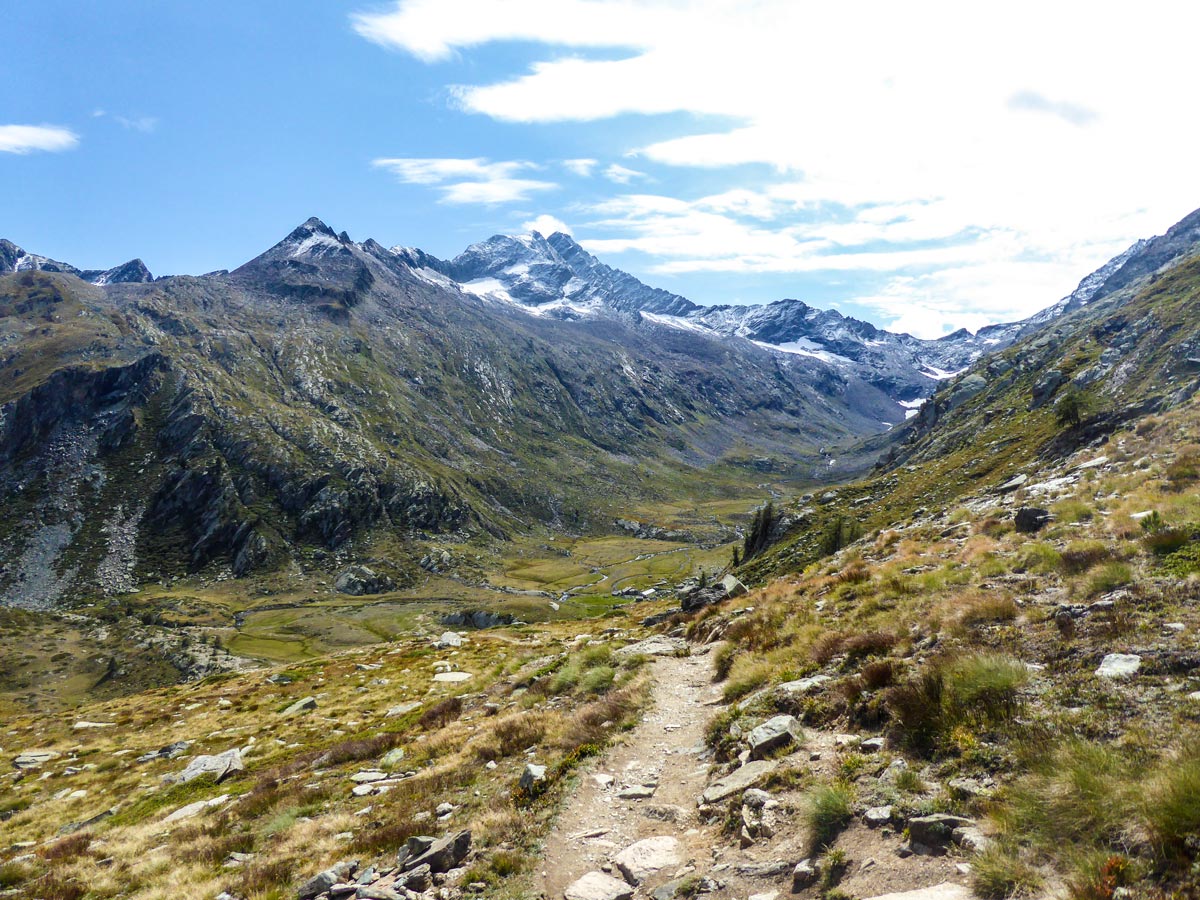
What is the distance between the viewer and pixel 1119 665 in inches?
374

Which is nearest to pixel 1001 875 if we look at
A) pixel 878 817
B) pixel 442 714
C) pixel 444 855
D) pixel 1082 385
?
pixel 878 817

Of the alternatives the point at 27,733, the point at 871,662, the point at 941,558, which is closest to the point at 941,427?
the point at 941,558

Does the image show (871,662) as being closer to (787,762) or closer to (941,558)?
(787,762)

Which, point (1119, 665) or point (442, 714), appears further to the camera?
point (442, 714)

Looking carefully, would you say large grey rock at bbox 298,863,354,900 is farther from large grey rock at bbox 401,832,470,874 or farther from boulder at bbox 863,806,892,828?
boulder at bbox 863,806,892,828

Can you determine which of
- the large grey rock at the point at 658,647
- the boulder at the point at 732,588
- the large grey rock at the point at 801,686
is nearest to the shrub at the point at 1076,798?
the large grey rock at the point at 801,686

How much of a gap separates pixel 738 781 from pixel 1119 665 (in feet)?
22.5

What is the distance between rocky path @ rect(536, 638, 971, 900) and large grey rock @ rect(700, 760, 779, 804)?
64mm

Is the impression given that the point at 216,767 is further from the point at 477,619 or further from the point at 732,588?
the point at 477,619

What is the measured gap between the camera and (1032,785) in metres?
7.66

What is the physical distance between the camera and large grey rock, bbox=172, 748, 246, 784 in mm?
24078

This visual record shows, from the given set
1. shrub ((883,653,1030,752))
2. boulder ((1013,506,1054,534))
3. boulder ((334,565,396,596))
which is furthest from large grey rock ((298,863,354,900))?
boulder ((334,565,396,596))

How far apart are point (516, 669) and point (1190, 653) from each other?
26.5 metres

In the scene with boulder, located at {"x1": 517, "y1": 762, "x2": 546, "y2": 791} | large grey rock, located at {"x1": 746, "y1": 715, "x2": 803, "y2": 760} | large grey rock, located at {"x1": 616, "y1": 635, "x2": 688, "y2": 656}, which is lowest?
large grey rock, located at {"x1": 616, "y1": 635, "x2": 688, "y2": 656}
